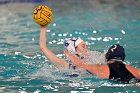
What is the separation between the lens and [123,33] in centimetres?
1109

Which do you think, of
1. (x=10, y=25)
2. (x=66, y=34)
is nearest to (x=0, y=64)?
(x=66, y=34)

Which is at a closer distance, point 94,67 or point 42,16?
point 94,67

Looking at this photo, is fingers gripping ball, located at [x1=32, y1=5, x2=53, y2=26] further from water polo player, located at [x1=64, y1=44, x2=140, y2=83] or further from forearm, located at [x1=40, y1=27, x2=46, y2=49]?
water polo player, located at [x1=64, y1=44, x2=140, y2=83]

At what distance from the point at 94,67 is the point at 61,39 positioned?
4304 mm

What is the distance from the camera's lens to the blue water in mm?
6371

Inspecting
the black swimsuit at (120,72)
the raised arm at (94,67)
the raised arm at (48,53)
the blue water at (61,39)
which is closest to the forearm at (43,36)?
the raised arm at (48,53)

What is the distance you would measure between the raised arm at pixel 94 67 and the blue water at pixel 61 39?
0.18 metres

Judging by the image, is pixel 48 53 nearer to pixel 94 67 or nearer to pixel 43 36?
pixel 43 36

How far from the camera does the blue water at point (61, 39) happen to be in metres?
6.37

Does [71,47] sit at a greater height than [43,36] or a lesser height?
lesser

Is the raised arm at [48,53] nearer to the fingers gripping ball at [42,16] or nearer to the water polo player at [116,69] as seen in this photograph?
the fingers gripping ball at [42,16]

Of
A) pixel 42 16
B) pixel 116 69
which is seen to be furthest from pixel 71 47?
pixel 116 69

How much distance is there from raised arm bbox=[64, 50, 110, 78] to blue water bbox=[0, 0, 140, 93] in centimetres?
18

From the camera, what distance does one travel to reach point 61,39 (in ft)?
34.5
